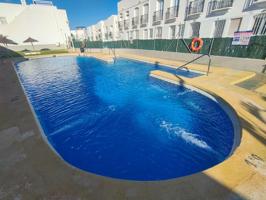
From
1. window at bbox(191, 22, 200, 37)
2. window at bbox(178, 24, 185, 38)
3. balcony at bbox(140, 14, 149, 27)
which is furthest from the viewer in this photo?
balcony at bbox(140, 14, 149, 27)

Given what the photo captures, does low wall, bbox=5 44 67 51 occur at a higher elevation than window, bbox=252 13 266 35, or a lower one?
lower

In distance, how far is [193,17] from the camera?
1465 cm

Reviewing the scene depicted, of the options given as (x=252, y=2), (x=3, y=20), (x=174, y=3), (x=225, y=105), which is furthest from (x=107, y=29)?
(x=225, y=105)

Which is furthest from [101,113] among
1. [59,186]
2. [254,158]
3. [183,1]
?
[183,1]

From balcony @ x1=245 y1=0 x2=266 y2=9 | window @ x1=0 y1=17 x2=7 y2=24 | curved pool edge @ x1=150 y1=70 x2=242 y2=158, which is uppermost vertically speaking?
window @ x1=0 y1=17 x2=7 y2=24

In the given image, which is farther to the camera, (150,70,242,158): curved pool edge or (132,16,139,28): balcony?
(132,16,139,28): balcony

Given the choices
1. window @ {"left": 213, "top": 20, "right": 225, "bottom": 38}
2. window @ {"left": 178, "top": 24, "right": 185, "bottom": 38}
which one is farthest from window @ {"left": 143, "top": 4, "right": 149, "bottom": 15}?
window @ {"left": 213, "top": 20, "right": 225, "bottom": 38}

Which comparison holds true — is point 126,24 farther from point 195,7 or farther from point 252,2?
point 252,2

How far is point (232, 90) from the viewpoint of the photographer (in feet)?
20.7

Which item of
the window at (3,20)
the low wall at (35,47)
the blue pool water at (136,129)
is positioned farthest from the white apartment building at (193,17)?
the window at (3,20)

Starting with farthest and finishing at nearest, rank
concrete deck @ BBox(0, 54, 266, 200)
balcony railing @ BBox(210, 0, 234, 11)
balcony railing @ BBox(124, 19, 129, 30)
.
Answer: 1. balcony railing @ BBox(124, 19, 129, 30)
2. balcony railing @ BBox(210, 0, 234, 11)
3. concrete deck @ BBox(0, 54, 266, 200)

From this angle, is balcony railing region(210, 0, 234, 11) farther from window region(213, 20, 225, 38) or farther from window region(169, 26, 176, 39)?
window region(169, 26, 176, 39)

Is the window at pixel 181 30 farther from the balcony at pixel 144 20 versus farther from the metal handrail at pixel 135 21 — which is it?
the metal handrail at pixel 135 21

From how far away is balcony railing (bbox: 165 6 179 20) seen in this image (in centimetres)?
1674
